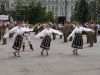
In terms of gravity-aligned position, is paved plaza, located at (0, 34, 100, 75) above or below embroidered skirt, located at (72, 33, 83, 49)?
below

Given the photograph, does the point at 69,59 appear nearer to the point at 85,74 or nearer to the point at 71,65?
the point at 71,65

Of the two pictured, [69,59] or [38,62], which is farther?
[69,59]

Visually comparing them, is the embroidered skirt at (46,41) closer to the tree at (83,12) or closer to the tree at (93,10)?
the tree at (93,10)

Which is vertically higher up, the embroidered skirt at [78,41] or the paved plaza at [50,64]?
the embroidered skirt at [78,41]

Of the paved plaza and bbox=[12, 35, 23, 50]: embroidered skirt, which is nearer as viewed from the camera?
the paved plaza

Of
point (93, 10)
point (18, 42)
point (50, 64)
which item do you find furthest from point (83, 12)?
point (50, 64)

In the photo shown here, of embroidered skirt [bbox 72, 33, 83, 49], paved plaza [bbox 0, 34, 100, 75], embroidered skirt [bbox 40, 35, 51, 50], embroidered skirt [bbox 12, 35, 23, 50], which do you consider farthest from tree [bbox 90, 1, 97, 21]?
embroidered skirt [bbox 12, 35, 23, 50]

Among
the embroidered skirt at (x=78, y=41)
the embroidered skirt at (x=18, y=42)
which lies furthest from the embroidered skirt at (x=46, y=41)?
the embroidered skirt at (x=78, y=41)

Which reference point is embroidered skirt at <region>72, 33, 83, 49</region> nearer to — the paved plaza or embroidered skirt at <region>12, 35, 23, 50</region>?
the paved plaza

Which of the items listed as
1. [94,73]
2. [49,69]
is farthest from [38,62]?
[94,73]

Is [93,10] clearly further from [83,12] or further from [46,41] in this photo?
[46,41]

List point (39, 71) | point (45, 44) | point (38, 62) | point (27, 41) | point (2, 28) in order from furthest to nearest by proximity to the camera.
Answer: point (2, 28)
point (27, 41)
point (45, 44)
point (38, 62)
point (39, 71)

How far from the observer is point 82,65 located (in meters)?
19.6

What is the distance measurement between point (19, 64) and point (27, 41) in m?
7.18
